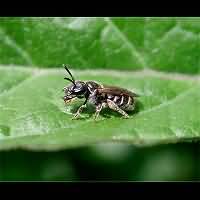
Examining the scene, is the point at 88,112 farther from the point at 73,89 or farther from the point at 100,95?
the point at 100,95

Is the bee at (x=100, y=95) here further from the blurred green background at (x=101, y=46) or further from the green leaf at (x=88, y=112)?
the blurred green background at (x=101, y=46)

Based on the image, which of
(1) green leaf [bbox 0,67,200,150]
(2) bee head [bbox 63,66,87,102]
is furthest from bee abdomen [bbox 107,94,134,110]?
(2) bee head [bbox 63,66,87,102]

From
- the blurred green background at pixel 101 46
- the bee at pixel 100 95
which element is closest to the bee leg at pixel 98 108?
the bee at pixel 100 95

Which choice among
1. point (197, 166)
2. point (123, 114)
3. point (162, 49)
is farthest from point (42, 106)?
point (197, 166)

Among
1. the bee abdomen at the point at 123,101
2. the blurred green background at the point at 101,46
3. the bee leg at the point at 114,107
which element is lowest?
the bee leg at the point at 114,107

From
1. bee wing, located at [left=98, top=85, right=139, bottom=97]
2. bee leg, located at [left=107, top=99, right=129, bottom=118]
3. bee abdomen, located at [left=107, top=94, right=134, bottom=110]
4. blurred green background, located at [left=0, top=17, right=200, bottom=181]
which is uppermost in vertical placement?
blurred green background, located at [left=0, top=17, right=200, bottom=181]

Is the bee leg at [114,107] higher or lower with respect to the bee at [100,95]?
lower

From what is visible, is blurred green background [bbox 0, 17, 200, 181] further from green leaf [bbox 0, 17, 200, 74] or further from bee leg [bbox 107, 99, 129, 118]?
bee leg [bbox 107, 99, 129, 118]
